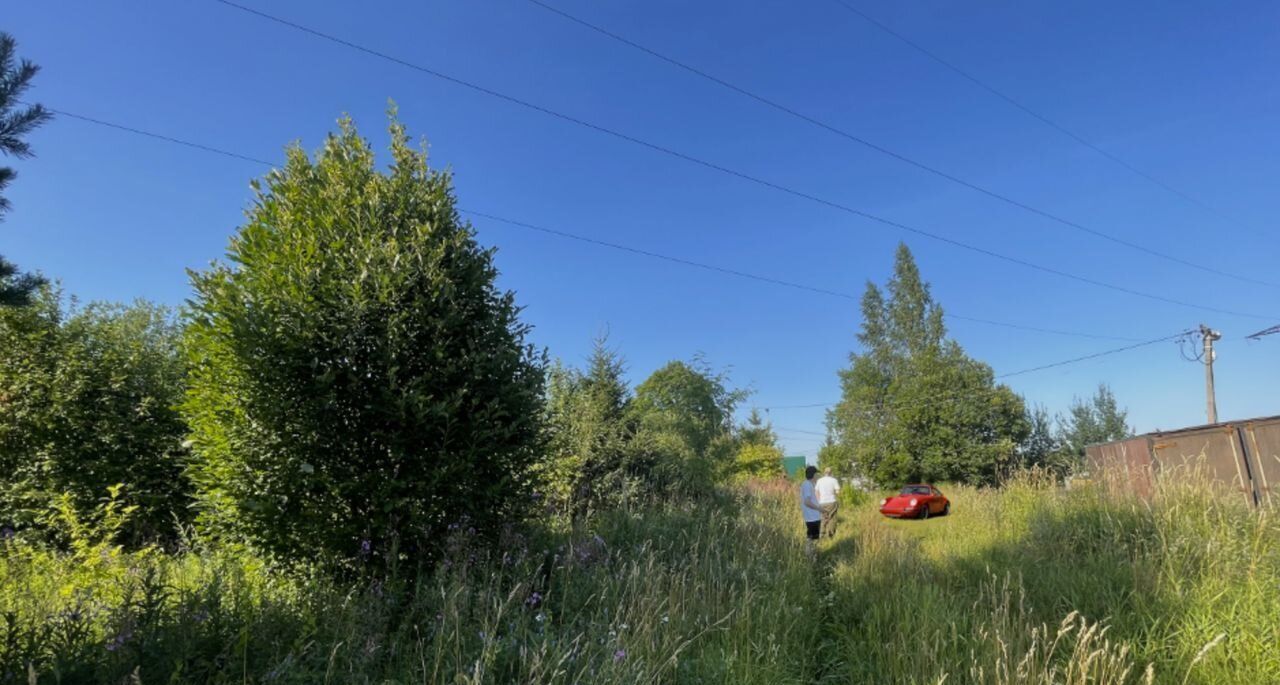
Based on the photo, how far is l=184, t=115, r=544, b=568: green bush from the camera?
3.92m

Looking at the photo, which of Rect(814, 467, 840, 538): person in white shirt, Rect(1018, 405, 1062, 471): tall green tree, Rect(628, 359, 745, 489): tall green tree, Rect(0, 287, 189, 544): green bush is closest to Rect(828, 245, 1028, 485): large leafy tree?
Rect(1018, 405, 1062, 471): tall green tree

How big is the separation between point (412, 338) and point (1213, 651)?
578 cm

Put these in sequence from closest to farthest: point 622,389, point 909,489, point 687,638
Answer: point 687,638 < point 622,389 < point 909,489

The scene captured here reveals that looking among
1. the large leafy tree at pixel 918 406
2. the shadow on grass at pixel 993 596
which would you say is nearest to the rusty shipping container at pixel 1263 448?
the shadow on grass at pixel 993 596

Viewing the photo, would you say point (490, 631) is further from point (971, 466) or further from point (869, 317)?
point (869, 317)

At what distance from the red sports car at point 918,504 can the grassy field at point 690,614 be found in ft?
45.7

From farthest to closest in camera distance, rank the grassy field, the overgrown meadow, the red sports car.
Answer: the red sports car
the overgrown meadow
the grassy field

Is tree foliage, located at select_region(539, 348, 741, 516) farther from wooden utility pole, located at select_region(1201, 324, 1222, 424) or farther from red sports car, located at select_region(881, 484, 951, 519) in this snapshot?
wooden utility pole, located at select_region(1201, 324, 1222, 424)

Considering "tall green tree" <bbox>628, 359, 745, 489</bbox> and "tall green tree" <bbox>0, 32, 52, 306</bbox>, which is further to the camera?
"tall green tree" <bbox>628, 359, 745, 489</bbox>

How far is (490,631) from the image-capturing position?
2.92 m

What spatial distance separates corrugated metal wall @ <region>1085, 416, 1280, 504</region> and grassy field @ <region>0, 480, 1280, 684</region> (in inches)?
59.3

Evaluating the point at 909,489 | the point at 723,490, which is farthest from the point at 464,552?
the point at 909,489

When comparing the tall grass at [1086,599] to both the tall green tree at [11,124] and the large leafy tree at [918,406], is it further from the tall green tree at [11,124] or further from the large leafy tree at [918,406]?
the large leafy tree at [918,406]

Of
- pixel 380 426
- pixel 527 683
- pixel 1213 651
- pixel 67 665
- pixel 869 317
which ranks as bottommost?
pixel 1213 651
